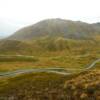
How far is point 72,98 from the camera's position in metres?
57.8

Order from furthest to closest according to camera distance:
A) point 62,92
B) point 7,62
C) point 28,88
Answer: point 7,62 < point 28,88 < point 62,92

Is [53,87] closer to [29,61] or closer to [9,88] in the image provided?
[9,88]

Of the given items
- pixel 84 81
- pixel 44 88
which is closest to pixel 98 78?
pixel 84 81

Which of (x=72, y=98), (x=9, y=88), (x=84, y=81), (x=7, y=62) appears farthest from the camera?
(x=7, y=62)

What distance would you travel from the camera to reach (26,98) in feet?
208

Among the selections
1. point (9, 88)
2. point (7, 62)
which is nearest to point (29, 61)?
point (7, 62)

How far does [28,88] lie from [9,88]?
8.62m

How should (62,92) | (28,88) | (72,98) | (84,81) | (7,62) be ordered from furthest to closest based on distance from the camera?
(7,62) → (28,88) → (84,81) → (62,92) → (72,98)

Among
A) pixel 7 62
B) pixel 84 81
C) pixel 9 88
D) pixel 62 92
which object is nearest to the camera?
pixel 62 92

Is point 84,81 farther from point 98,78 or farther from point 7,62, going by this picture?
point 7,62

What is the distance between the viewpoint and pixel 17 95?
67688 mm

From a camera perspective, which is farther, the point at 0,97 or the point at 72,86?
the point at 0,97

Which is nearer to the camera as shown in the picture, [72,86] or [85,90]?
[85,90]

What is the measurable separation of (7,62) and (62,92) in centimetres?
12939
